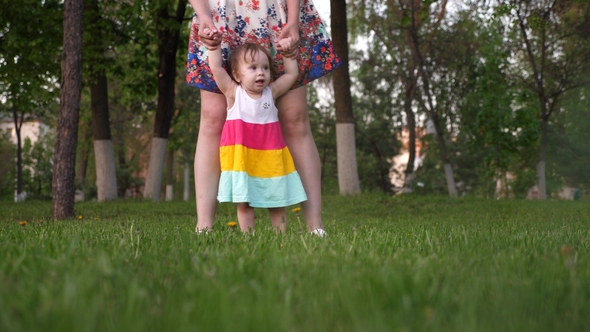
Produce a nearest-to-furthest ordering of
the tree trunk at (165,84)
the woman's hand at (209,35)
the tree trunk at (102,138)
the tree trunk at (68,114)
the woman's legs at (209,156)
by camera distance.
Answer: the woman's hand at (209,35), the woman's legs at (209,156), the tree trunk at (68,114), the tree trunk at (102,138), the tree trunk at (165,84)

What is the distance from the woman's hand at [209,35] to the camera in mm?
4652

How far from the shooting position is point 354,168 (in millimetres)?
15609

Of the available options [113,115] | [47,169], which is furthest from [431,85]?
[47,169]

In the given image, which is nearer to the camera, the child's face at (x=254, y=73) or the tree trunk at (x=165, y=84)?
the child's face at (x=254, y=73)

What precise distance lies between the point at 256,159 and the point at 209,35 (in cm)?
88

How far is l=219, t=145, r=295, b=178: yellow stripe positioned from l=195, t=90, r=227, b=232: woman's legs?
303 mm

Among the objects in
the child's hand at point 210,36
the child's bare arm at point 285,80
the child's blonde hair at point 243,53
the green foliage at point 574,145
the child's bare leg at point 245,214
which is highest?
the green foliage at point 574,145

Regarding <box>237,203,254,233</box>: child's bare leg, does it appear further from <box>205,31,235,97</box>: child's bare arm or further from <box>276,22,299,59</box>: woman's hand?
<box>276,22,299,59</box>: woman's hand

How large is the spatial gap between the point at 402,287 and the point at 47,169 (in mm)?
36473

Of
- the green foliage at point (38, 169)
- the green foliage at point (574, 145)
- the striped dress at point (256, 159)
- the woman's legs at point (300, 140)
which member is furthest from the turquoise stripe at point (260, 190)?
the green foliage at point (38, 169)

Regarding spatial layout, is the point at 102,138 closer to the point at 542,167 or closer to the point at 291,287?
the point at 542,167

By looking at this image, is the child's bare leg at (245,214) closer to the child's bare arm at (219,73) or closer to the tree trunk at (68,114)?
the child's bare arm at (219,73)

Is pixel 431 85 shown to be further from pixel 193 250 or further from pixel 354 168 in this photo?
pixel 193 250

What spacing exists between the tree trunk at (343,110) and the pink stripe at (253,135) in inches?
395
